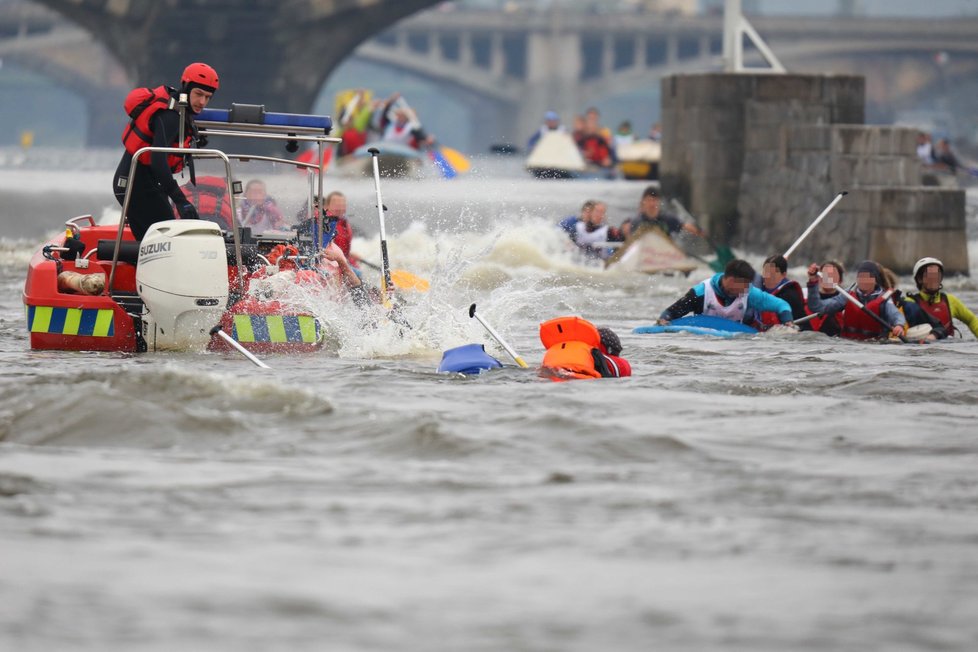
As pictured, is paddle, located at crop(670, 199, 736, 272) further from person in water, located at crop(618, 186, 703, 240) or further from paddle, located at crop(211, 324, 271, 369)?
paddle, located at crop(211, 324, 271, 369)

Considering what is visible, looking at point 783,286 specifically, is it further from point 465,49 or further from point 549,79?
point 465,49

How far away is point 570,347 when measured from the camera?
10789 mm

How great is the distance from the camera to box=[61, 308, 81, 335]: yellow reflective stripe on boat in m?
11.4

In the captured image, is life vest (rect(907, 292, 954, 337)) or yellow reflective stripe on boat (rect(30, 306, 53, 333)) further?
life vest (rect(907, 292, 954, 337))

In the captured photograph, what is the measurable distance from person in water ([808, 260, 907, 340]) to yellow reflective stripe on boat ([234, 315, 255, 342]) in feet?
15.8

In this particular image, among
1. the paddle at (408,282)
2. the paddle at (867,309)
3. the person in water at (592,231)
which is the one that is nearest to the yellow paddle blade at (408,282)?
the paddle at (408,282)

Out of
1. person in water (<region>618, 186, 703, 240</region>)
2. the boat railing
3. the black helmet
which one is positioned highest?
the boat railing

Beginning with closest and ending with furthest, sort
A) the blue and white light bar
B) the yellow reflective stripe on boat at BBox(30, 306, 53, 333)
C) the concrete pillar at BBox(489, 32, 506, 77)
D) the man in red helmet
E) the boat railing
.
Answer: the man in red helmet
the boat railing
the yellow reflective stripe on boat at BBox(30, 306, 53, 333)
the blue and white light bar
the concrete pillar at BBox(489, 32, 506, 77)

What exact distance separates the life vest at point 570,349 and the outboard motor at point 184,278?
6.38ft

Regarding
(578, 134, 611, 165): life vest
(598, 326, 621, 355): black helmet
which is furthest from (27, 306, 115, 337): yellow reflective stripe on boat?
(578, 134, 611, 165): life vest

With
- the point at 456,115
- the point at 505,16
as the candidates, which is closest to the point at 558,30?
the point at 505,16

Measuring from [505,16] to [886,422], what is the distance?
102 meters

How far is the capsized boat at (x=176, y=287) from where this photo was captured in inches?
428

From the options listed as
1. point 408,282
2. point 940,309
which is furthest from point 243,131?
point 940,309
